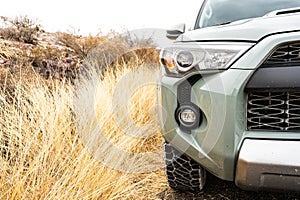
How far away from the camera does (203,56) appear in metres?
1.43

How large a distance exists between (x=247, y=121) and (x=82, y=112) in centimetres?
169

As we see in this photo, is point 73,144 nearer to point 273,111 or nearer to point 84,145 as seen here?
point 84,145

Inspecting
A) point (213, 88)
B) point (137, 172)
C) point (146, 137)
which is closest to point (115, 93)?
point (146, 137)

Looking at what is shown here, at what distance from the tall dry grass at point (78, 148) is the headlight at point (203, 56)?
0.79 meters

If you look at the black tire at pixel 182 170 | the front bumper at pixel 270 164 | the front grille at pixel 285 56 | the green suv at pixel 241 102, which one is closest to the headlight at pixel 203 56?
the green suv at pixel 241 102

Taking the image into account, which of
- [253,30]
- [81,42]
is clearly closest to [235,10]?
[253,30]

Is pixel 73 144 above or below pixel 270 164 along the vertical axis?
below

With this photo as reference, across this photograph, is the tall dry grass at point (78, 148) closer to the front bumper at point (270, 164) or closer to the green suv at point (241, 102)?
the green suv at point (241, 102)

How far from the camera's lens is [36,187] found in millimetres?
1505

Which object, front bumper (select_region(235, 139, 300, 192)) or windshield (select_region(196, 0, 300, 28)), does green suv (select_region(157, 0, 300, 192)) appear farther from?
windshield (select_region(196, 0, 300, 28))

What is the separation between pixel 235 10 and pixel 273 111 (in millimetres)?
1443

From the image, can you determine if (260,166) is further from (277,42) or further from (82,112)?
(82,112)

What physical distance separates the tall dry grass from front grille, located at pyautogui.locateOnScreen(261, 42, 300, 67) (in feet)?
3.43

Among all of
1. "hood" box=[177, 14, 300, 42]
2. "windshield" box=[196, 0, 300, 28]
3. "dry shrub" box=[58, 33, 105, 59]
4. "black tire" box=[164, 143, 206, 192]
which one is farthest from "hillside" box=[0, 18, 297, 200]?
"dry shrub" box=[58, 33, 105, 59]
